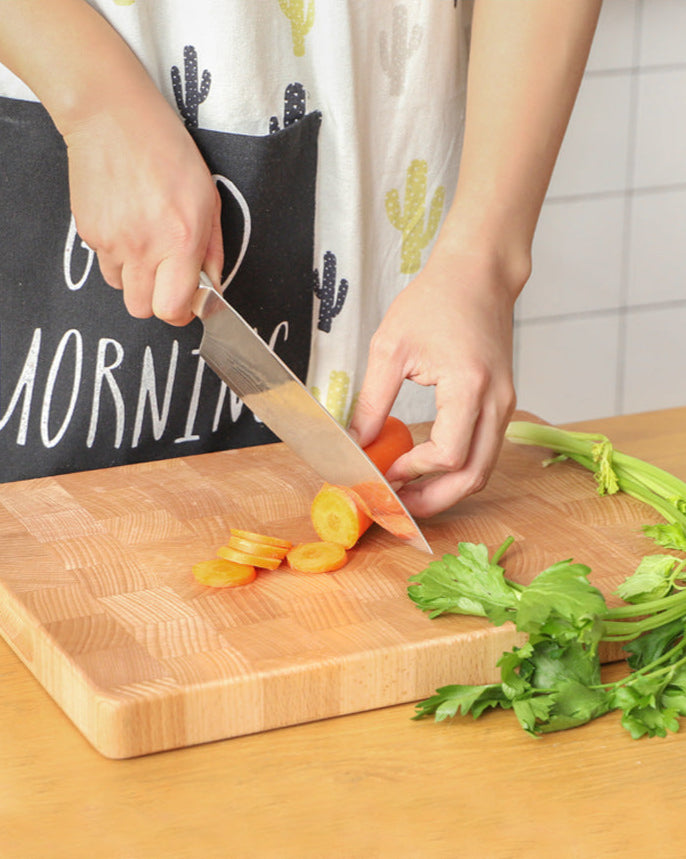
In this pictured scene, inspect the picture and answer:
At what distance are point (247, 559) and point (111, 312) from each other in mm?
403

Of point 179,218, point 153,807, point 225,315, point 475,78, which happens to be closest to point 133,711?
point 153,807

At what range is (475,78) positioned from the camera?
1250 millimetres

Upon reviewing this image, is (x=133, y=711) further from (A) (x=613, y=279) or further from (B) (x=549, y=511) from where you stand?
(A) (x=613, y=279)

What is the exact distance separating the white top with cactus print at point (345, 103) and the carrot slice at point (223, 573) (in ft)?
1.40

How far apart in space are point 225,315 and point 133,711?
41 cm

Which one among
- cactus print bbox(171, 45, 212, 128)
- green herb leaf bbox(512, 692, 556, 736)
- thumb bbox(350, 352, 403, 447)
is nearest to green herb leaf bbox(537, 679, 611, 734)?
green herb leaf bbox(512, 692, 556, 736)

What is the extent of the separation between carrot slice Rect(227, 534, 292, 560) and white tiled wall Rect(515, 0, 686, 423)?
180 cm

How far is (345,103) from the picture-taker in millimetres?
1299

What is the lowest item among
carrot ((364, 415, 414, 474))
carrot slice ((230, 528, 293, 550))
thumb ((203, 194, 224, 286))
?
carrot slice ((230, 528, 293, 550))

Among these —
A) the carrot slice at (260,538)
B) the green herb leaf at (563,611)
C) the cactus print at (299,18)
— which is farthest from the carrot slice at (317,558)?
the cactus print at (299,18)

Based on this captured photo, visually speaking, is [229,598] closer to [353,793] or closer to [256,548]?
[256,548]

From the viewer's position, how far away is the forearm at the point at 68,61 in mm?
1093

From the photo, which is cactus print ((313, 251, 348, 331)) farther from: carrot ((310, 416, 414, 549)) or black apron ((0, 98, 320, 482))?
carrot ((310, 416, 414, 549))

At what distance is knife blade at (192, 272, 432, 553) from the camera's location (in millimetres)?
1065
